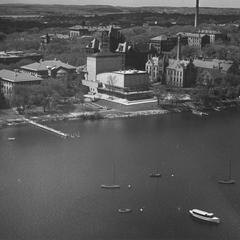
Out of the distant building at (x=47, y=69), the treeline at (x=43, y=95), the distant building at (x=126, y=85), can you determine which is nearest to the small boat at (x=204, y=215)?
the treeline at (x=43, y=95)

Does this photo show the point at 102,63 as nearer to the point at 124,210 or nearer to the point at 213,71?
the point at 213,71

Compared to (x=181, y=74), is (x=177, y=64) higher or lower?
higher

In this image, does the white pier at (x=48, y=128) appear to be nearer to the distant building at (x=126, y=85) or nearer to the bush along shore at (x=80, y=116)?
the bush along shore at (x=80, y=116)

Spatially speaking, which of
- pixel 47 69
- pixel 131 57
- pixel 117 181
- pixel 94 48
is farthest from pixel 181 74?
pixel 117 181

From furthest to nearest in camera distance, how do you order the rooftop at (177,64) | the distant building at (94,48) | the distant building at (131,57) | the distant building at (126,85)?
the distant building at (94,48) → the distant building at (131,57) → the rooftop at (177,64) → the distant building at (126,85)

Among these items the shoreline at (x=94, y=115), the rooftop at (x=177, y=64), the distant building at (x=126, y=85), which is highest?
the rooftop at (x=177, y=64)

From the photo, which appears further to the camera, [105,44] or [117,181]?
[105,44]

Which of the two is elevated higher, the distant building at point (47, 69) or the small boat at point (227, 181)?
the distant building at point (47, 69)
